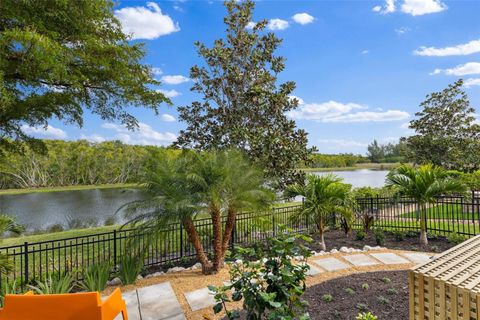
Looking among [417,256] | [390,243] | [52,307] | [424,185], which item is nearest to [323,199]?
[390,243]

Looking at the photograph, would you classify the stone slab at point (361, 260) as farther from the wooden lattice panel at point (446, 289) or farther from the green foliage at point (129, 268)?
the green foliage at point (129, 268)

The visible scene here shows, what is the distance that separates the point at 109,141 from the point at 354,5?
5362cm

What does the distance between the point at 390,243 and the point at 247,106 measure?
19.3 ft

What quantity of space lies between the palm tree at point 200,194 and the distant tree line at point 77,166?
42.2 metres

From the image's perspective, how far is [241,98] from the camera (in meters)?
10.2

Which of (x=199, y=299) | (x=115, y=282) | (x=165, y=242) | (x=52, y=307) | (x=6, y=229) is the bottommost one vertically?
(x=115, y=282)

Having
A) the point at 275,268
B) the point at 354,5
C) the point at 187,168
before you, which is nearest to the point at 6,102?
the point at 187,168

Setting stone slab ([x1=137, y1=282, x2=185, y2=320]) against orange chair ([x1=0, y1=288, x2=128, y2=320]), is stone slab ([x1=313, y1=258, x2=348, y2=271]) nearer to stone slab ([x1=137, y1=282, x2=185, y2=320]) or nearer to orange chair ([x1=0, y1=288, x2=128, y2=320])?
stone slab ([x1=137, y1=282, x2=185, y2=320])

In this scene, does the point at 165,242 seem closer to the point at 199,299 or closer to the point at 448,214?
the point at 199,299

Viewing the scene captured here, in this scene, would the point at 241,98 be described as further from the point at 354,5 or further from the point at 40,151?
the point at 40,151

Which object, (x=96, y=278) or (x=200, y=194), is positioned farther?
(x=200, y=194)

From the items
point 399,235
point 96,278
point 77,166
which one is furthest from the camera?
point 77,166

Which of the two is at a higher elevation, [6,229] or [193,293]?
[6,229]

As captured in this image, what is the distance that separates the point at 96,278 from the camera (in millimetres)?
5008
